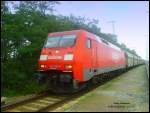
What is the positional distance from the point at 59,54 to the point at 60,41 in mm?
874

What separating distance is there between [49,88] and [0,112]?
16.7 ft

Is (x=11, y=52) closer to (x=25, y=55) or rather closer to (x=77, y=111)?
(x=25, y=55)

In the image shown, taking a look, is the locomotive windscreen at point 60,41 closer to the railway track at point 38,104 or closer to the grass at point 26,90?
the grass at point 26,90

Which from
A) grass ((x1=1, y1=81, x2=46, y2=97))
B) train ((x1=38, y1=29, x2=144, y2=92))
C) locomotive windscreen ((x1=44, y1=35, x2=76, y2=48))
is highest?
locomotive windscreen ((x1=44, y1=35, x2=76, y2=48))

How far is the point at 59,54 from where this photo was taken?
47.2 feet

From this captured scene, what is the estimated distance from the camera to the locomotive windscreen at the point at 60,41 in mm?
14656

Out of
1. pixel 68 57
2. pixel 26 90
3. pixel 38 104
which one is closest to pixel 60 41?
pixel 68 57

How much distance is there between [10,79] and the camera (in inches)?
577

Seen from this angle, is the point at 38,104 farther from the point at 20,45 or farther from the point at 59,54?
the point at 20,45

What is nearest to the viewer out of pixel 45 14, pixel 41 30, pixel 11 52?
pixel 11 52

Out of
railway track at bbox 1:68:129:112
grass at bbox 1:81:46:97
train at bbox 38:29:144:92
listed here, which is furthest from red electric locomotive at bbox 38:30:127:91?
railway track at bbox 1:68:129:112

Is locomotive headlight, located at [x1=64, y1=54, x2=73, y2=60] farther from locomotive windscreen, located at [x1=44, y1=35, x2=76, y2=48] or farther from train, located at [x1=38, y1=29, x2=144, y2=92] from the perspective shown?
locomotive windscreen, located at [x1=44, y1=35, x2=76, y2=48]

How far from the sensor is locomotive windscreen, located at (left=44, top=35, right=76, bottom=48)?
577 inches

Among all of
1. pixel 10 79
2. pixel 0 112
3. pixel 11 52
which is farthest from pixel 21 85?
pixel 0 112
